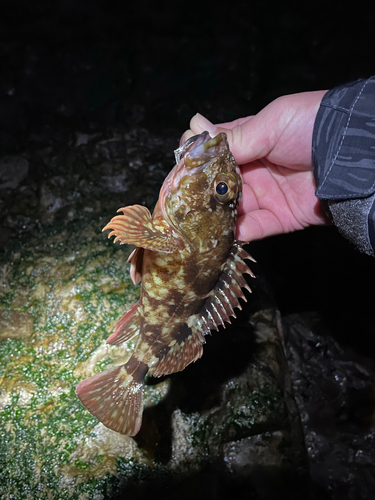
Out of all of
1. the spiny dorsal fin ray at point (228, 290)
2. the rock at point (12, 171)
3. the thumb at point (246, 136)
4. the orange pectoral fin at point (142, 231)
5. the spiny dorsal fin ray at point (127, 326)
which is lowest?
the spiny dorsal fin ray at point (127, 326)

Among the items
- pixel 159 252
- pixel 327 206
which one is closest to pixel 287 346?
pixel 327 206

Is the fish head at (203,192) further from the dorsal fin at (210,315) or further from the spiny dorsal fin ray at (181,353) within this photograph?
the spiny dorsal fin ray at (181,353)

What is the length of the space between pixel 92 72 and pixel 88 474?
4.66 metres

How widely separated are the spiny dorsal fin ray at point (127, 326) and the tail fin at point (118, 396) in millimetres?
199

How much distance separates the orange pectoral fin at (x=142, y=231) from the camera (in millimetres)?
2455

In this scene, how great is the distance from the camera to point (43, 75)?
480 centimetres

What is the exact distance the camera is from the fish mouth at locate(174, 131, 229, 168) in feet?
8.25

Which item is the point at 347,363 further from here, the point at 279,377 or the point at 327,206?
the point at 327,206

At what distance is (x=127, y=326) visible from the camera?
9.64ft

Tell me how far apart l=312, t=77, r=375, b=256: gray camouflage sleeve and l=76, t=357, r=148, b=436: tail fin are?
6.13 ft

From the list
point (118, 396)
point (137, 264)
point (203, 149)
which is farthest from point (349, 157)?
point (118, 396)

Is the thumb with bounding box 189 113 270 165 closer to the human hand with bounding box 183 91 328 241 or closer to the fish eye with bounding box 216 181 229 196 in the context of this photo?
the human hand with bounding box 183 91 328 241

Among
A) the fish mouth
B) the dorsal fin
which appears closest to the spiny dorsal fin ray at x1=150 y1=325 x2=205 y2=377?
the dorsal fin

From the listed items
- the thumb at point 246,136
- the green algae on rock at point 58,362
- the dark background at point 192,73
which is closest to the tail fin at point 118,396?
the green algae on rock at point 58,362
